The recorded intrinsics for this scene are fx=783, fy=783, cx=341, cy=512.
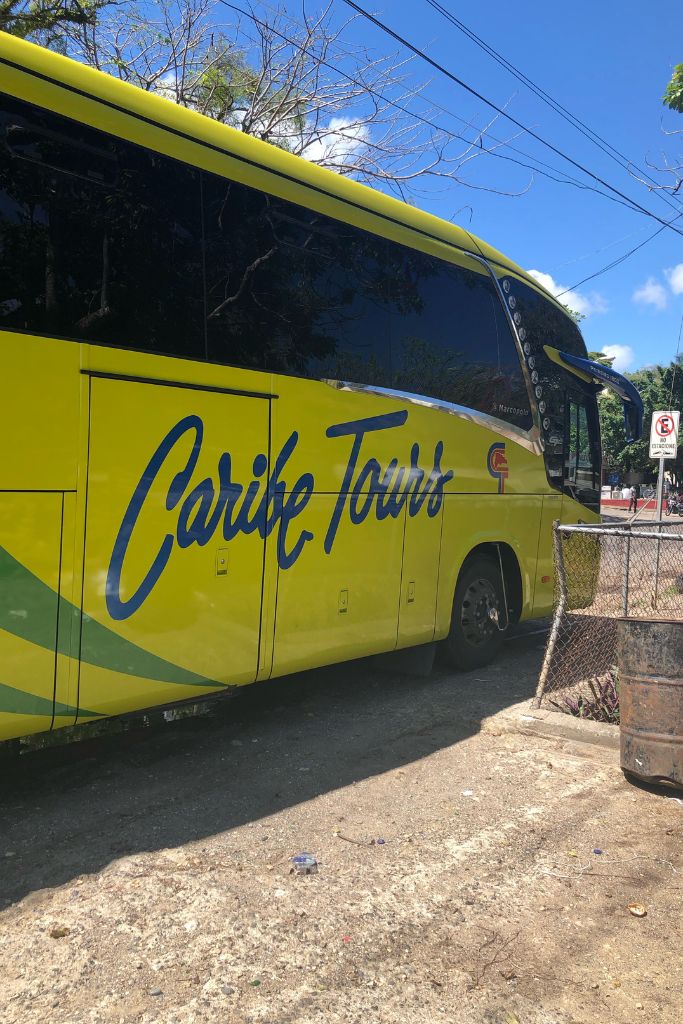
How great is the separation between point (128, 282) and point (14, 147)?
2.72 feet

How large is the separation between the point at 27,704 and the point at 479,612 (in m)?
4.66

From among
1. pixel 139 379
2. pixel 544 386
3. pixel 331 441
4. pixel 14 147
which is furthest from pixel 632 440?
pixel 14 147

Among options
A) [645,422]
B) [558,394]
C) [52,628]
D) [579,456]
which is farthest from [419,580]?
[645,422]

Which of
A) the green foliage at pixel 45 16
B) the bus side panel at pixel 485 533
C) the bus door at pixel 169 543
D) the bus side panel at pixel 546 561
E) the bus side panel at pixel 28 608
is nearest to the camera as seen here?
the bus side panel at pixel 28 608

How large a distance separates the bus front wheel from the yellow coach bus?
0.29 feet

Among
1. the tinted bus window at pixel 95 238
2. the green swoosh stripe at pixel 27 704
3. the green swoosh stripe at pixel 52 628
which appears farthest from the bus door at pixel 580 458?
the green swoosh stripe at pixel 27 704

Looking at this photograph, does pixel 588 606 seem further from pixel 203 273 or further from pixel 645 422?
pixel 645 422

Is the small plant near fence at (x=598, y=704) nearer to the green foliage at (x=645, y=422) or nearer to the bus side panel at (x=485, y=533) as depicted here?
the bus side panel at (x=485, y=533)

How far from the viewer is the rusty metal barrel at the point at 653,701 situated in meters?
4.59

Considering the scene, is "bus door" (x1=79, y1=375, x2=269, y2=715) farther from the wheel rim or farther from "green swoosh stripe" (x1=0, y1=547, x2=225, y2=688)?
the wheel rim

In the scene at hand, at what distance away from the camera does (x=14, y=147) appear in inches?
149

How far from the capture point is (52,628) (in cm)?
397

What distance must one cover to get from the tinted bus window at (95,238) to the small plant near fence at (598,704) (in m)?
3.83

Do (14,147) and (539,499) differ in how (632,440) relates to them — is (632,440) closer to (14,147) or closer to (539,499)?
(539,499)
